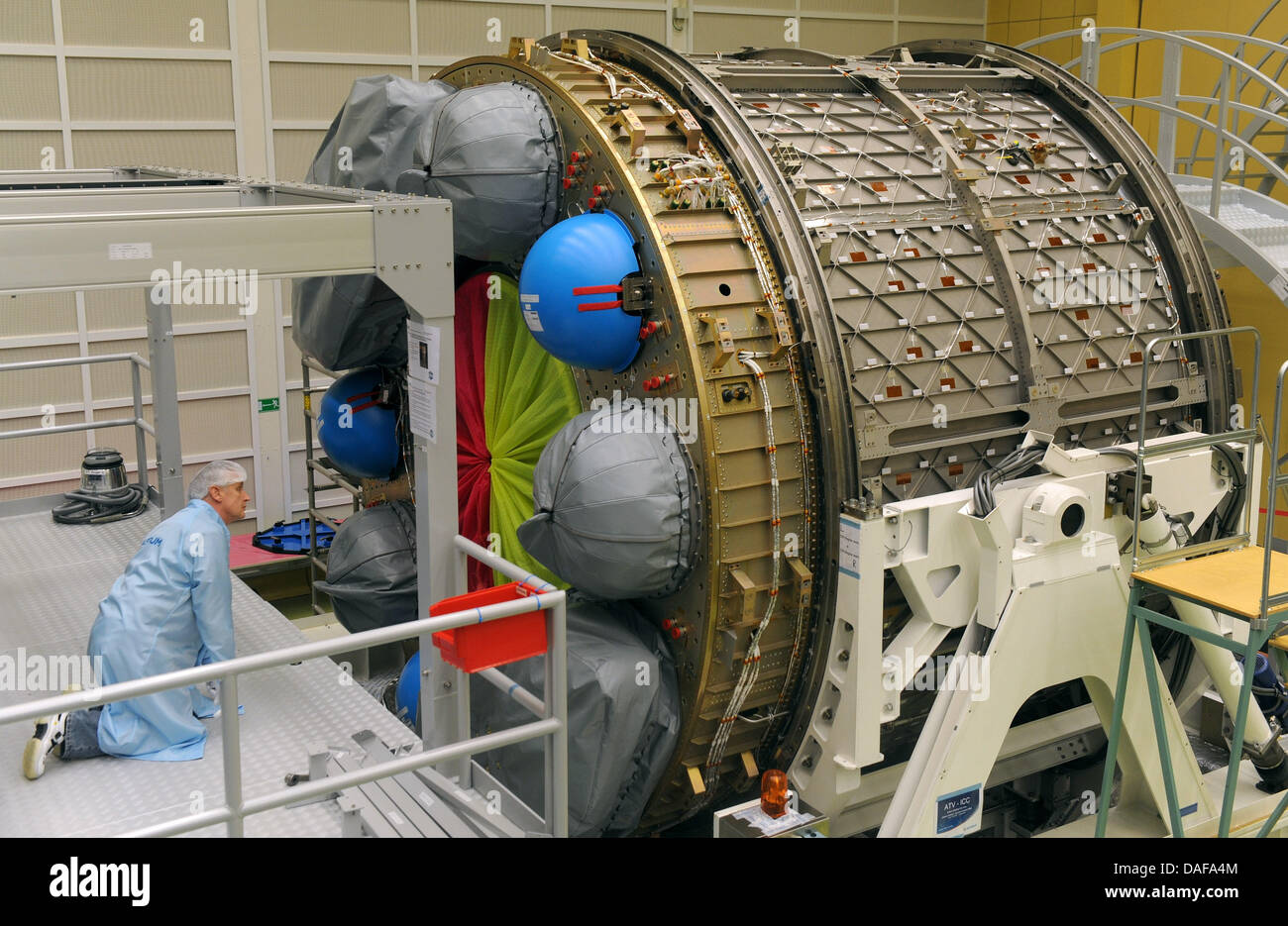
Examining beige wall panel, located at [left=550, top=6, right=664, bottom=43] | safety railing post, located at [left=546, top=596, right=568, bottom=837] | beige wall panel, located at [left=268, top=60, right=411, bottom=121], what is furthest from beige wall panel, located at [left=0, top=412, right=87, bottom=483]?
safety railing post, located at [left=546, top=596, right=568, bottom=837]

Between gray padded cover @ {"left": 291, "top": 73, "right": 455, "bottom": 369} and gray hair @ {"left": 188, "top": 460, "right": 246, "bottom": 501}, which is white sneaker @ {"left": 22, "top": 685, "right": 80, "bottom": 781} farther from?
gray padded cover @ {"left": 291, "top": 73, "right": 455, "bottom": 369}

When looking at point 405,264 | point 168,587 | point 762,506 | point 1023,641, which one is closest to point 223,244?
point 405,264

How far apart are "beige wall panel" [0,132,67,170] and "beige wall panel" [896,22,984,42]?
353 inches

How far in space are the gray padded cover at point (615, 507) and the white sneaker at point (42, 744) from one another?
208cm

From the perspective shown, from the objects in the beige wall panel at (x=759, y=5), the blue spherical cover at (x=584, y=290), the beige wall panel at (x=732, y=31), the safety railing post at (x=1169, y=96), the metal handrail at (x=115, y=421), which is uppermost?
the beige wall panel at (x=759, y=5)

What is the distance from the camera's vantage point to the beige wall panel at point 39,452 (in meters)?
10.0

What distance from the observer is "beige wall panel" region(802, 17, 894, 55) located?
13.7 metres

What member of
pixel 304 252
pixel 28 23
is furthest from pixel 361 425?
pixel 28 23

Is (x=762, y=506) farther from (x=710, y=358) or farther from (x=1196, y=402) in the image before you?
(x=1196, y=402)

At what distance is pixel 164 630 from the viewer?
17.9 ft

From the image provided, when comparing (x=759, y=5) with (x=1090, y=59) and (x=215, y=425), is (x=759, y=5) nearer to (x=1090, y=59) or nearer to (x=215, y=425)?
(x=1090, y=59)

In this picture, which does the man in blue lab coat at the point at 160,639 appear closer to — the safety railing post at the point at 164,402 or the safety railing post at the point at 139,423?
the safety railing post at the point at 164,402

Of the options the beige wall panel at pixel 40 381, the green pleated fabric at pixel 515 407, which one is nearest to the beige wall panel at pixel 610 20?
the beige wall panel at pixel 40 381

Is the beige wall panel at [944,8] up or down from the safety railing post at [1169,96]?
up
